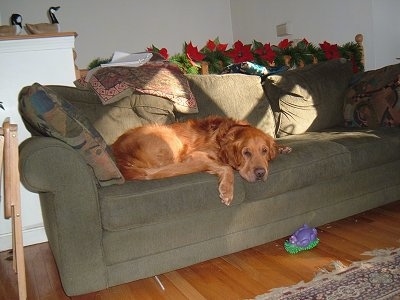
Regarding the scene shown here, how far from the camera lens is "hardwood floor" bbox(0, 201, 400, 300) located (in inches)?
74.6

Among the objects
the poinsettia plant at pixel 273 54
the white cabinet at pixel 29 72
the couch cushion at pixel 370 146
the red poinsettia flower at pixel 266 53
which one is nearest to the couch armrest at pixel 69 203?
the white cabinet at pixel 29 72

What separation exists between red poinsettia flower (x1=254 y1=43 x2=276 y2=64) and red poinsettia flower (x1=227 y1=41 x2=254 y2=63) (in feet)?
0.43

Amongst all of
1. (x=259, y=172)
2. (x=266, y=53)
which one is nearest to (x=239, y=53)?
(x=266, y=53)

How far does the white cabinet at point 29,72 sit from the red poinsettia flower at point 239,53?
5.25 ft

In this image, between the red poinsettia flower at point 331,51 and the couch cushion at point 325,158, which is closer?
the couch cushion at point 325,158

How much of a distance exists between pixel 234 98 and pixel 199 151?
0.84m

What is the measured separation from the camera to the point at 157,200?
1.85m

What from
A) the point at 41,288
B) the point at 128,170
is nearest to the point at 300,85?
the point at 128,170

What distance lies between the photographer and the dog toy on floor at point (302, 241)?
2.20 meters

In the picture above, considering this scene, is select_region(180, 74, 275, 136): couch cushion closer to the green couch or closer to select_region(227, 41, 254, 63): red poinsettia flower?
the green couch

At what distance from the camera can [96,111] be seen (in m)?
2.51

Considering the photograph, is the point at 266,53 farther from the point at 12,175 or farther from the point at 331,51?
the point at 12,175

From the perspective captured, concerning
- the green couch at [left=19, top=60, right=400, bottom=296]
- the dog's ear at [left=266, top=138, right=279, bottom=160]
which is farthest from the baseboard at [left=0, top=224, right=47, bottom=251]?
the dog's ear at [left=266, top=138, right=279, bottom=160]

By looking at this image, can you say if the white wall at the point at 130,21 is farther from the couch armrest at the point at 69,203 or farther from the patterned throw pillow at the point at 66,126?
the couch armrest at the point at 69,203
